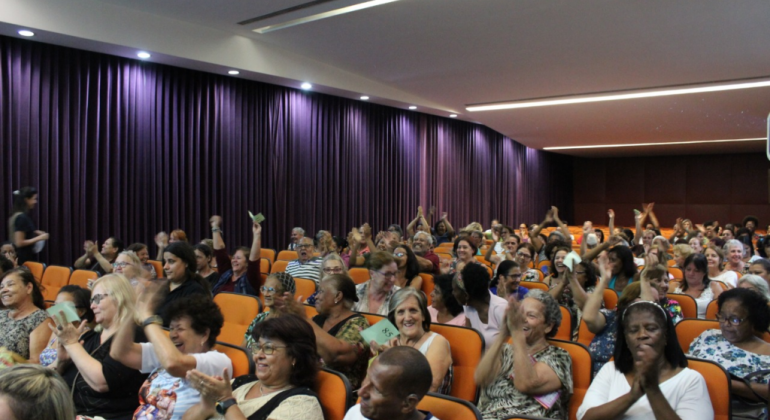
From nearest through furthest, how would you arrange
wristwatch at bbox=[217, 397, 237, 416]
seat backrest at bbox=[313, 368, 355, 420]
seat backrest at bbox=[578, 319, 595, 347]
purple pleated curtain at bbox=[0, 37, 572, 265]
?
wristwatch at bbox=[217, 397, 237, 416] < seat backrest at bbox=[313, 368, 355, 420] < seat backrest at bbox=[578, 319, 595, 347] < purple pleated curtain at bbox=[0, 37, 572, 265]

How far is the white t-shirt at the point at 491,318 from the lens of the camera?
145 inches

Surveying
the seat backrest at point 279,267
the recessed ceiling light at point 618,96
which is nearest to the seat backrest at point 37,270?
the seat backrest at point 279,267

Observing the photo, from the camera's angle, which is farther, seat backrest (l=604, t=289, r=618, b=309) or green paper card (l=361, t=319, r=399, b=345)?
seat backrest (l=604, t=289, r=618, b=309)

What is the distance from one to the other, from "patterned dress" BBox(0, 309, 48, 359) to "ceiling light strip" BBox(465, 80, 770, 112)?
33.2 feet

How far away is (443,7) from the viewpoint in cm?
702

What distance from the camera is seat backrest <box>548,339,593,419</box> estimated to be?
2.78 meters

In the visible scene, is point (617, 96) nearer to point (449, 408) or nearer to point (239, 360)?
point (239, 360)

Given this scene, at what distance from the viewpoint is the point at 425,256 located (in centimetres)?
659

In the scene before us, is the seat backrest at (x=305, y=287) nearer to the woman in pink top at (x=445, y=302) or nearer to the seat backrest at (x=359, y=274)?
the seat backrest at (x=359, y=274)

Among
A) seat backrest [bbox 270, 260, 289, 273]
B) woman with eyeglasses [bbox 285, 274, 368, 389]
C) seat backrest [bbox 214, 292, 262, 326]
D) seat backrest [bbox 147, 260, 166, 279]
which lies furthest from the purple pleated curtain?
woman with eyeglasses [bbox 285, 274, 368, 389]

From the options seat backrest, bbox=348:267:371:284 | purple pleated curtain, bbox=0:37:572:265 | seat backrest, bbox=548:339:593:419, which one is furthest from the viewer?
purple pleated curtain, bbox=0:37:572:265

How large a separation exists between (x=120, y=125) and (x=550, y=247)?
6.25 meters

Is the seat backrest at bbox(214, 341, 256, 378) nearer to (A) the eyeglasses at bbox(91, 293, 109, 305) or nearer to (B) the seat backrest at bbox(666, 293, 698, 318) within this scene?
(A) the eyeglasses at bbox(91, 293, 109, 305)

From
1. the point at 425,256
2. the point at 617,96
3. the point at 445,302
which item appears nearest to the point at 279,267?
the point at 425,256
